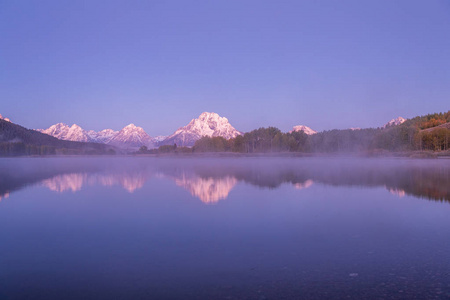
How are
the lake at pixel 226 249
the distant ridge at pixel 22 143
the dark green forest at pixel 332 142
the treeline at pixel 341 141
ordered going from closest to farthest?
the lake at pixel 226 249, the treeline at pixel 341 141, the dark green forest at pixel 332 142, the distant ridge at pixel 22 143

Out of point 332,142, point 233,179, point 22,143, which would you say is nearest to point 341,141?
point 332,142

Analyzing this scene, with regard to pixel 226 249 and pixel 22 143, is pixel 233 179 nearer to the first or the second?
pixel 226 249

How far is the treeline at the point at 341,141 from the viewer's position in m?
90.0

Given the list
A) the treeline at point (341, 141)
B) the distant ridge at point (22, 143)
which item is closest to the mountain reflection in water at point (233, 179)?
the treeline at point (341, 141)

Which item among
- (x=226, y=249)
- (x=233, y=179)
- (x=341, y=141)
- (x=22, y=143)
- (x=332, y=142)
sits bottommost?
(x=226, y=249)

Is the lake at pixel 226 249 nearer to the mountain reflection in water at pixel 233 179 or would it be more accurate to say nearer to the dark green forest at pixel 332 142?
the mountain reflection in water at pixel 233 179

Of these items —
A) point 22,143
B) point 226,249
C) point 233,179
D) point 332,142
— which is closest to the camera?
point 226,249

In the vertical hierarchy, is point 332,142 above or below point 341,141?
below

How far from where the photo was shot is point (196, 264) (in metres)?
6.39

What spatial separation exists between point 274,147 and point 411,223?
362 feet

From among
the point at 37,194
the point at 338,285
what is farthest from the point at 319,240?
the point at 37,194

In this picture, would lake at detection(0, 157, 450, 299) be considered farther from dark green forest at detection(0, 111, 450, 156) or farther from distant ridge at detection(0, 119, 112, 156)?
distant ridge at detection(0, 119, 112, 156)

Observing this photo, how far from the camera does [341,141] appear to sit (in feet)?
378

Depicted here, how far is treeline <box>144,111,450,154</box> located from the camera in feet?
295
